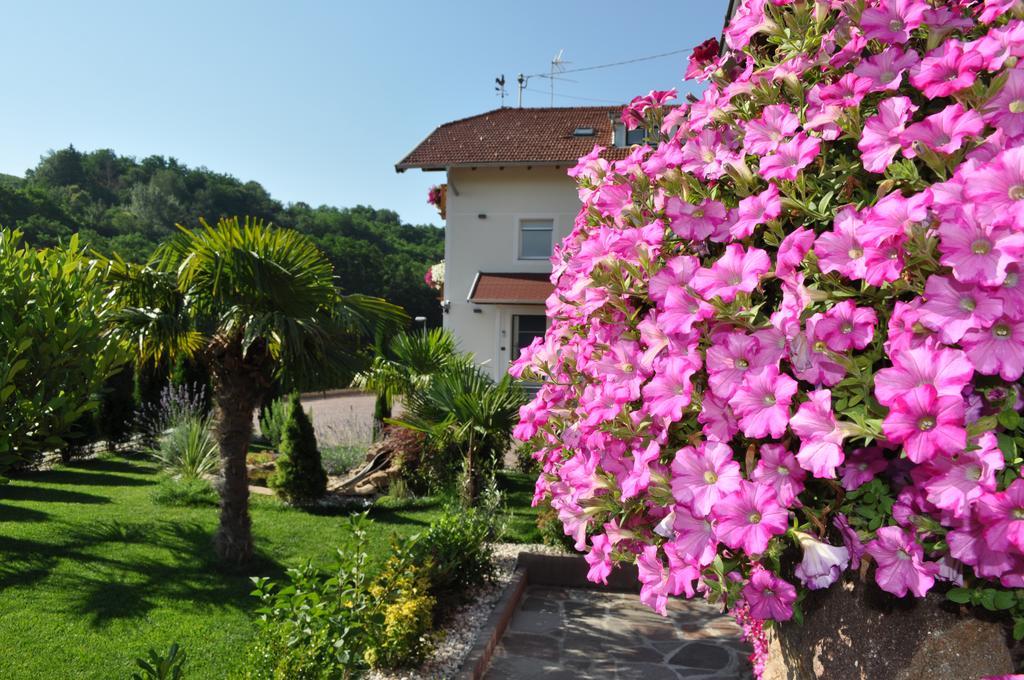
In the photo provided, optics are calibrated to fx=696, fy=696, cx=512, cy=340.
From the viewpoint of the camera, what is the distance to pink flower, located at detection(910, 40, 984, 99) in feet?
4.06

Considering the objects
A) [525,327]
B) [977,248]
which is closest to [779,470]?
[977,248]

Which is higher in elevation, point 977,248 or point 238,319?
point 238,319

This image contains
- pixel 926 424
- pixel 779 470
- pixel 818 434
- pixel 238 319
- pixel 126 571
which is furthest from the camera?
pixel 126 571

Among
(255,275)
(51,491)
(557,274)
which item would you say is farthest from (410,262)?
(557,274)

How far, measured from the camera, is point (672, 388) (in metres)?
1.40

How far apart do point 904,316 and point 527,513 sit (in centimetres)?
919

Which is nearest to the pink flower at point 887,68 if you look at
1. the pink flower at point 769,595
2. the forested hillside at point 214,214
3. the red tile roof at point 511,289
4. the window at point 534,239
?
the pink flower at point 769,595

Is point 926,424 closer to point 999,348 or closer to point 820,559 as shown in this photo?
point 999,348

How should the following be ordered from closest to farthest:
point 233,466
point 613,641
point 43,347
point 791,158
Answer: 1. point 791,158
2. point 43,347
3. point 613,641
4. point 233,466

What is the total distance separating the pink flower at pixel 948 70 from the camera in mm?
1238

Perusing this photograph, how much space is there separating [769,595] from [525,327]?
58.3 ft

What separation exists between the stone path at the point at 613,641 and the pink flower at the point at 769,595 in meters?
4.00

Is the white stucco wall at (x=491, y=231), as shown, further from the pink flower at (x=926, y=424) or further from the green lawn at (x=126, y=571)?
the pink flower at (x=926, y=424)

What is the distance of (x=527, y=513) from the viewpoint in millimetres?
9961
